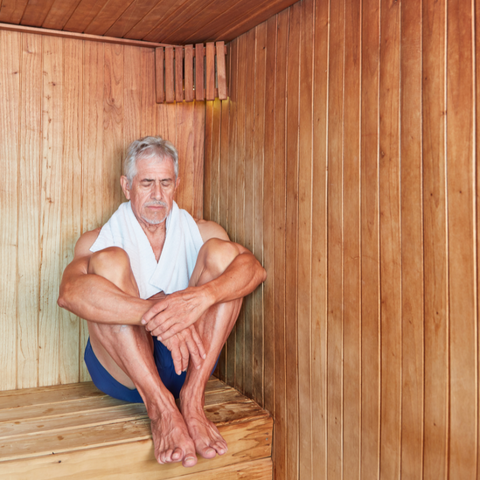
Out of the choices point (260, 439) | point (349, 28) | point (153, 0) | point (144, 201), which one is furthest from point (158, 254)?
point (349, 28)

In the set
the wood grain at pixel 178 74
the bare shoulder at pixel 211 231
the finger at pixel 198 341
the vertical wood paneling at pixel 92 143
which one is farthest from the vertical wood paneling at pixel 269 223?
the vertical wood paneling at pixel 92 143

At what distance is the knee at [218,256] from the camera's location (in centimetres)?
203

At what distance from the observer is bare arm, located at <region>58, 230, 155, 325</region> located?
177 centimetres

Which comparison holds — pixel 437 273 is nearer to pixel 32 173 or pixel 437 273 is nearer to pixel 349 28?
pixel 349 28

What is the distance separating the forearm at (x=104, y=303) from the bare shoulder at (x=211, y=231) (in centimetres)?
65

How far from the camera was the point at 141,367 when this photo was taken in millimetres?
Result: 1807

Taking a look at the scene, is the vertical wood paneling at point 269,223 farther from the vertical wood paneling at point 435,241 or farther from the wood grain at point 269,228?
the vertical wood paneling at point 435,241

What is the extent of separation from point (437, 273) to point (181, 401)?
3.57 ft

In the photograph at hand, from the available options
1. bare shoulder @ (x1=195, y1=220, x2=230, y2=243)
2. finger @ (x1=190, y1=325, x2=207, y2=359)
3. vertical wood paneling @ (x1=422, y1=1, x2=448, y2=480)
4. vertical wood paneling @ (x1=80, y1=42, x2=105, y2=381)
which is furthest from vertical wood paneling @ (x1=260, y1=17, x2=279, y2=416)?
vertical wood paneling @ (x1=80, y1=42, x2=105, y2=381)

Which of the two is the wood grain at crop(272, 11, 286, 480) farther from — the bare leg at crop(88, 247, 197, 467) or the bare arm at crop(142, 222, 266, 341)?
the bare leg at crop(88, 247, 197, 467)

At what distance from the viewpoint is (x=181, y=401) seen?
1.87 meters

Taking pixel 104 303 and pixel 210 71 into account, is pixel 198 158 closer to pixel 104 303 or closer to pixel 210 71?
pixel 210 71

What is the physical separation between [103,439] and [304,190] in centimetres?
121

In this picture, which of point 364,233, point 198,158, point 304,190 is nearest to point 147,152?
point 198,158
